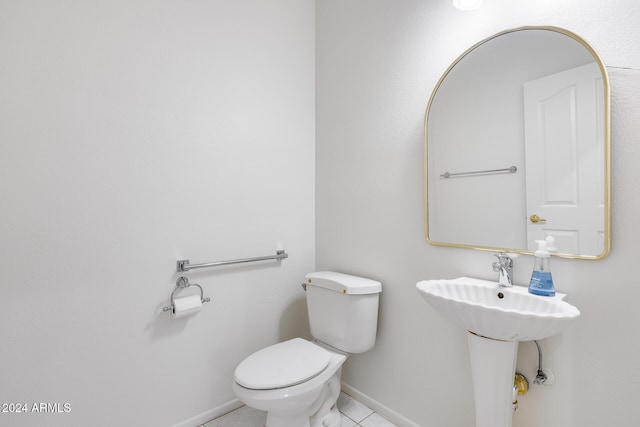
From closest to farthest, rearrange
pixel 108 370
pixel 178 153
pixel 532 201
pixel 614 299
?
pixel 614 299 → pixel 532 201 → pixel 108 370 → pixel 178 153

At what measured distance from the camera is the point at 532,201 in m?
1.10

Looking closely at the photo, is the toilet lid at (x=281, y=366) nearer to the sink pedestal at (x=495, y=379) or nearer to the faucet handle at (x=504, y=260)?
the sink pedestal at (x=495, y=379)

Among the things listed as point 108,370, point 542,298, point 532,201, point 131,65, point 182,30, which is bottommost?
point 108,370

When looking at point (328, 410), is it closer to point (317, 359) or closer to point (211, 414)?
point (317, 359)

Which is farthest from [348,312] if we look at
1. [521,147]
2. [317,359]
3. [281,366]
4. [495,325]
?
[521,147]

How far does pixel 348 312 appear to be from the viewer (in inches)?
58.6

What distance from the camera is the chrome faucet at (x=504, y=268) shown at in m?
1.07

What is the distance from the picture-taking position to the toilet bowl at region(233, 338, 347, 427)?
1.15 metres

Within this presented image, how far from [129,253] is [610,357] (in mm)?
1874

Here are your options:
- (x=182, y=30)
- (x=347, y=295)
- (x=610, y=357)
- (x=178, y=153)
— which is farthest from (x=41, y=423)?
(x=610, y=357)

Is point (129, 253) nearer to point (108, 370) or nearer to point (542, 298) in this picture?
point (108, 370)

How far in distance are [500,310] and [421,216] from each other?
0.63 metres

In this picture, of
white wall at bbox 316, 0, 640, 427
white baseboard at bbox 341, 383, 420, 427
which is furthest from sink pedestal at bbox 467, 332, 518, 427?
white baseboard at bbox 341, 383, 420, 427

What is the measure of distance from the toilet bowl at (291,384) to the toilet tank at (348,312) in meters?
0.09
